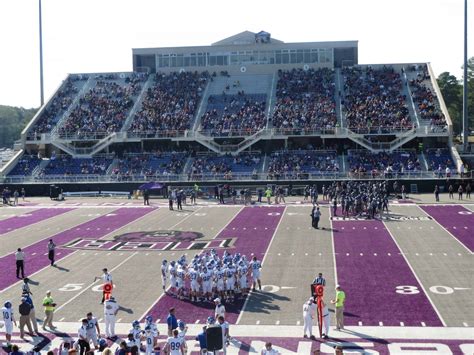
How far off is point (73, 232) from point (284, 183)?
61.0 ft

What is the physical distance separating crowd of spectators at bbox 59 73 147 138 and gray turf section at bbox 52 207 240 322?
944 inches

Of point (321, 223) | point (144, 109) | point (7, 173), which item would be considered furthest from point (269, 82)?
point (321, 223)

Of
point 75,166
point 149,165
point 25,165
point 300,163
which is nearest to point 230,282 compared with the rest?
point 300,163

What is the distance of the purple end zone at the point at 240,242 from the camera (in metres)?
19.1

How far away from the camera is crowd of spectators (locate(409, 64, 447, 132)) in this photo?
180ft

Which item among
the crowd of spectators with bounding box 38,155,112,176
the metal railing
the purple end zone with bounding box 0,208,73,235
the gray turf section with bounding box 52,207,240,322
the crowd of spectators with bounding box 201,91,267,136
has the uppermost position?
the crowd of spectators with bounding box 201,91,267,136

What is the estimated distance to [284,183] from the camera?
48.8 metres

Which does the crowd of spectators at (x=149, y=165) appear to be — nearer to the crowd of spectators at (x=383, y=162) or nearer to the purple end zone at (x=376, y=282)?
the crowd of spectators at (x=383, y=162)

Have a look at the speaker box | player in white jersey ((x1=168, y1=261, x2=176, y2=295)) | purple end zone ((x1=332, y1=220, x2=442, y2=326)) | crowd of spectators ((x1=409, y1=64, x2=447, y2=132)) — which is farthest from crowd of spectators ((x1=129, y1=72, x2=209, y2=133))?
the speaker box

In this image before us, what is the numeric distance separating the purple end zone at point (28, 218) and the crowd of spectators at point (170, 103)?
17173 millimetres

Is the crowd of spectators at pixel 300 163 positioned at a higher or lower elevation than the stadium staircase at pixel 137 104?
lower

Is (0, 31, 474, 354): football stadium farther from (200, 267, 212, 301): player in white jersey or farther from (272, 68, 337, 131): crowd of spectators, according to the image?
(272, 68, 337, 131): crowd of spectators

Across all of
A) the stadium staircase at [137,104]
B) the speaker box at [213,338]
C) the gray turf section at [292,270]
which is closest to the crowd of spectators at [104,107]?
the stadium staircase at [137,104]

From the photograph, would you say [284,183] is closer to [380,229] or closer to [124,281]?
[380,229]
